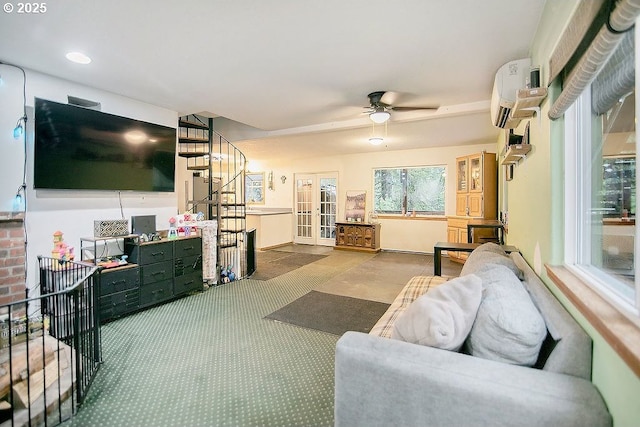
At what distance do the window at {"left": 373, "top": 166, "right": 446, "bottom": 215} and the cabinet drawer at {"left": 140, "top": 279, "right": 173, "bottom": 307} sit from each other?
203 inches

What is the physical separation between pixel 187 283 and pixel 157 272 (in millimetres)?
454

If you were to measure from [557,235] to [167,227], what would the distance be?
13.9 feet

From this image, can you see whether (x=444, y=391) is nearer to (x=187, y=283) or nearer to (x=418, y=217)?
(x=187, y=283)

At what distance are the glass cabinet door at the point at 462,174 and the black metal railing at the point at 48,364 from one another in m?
5.89

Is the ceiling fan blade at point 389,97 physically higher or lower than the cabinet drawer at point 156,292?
higher

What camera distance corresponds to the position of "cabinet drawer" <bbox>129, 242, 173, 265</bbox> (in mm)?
3369

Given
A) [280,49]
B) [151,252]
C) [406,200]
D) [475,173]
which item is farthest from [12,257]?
[406,200]

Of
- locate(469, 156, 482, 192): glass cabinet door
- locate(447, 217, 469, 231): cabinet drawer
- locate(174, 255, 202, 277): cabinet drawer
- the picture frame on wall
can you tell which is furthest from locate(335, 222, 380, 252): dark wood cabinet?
locate(174, 255, 202, 277): cabinet drawer

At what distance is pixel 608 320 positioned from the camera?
0.90m

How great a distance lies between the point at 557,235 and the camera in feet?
5.20

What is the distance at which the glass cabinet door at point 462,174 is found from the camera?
586 centimetres

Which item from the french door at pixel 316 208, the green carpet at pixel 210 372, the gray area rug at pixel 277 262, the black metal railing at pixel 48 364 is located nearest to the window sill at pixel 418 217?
the french door at pixel 316 208

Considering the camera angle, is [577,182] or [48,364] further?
[48,364]

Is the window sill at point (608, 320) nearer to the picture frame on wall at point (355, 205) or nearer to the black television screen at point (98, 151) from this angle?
the black television screen at point (98, 151)
